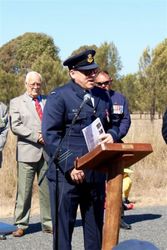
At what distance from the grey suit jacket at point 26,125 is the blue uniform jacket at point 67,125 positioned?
93.7 inches

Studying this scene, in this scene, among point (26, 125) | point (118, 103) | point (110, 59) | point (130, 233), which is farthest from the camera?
point (110, 59)

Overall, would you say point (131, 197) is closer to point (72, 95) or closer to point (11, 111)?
point (11, 111)

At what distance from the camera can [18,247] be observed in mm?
6441

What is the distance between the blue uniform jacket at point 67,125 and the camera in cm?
441

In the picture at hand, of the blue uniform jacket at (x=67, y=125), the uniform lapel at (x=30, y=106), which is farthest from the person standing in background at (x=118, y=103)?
the blue uniform jacket at (x=67, y=125)

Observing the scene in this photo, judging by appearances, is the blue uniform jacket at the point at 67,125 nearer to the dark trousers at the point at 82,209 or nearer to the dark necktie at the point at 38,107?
the dark trousers at the point at 82,209

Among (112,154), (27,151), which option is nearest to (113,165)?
(112,154)

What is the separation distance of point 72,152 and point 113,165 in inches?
20.2

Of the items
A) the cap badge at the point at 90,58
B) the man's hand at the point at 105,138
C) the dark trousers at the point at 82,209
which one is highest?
the cap badge at the point at 90,58

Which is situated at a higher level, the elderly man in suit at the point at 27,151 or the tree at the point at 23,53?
the tree at the point at 23,53

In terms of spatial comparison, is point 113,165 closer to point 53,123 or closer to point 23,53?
point 53,123

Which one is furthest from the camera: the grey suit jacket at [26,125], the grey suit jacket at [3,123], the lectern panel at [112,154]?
the grey suit jacket at [3,123]

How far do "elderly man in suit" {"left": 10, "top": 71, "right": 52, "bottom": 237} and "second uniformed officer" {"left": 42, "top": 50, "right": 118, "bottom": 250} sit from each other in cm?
237

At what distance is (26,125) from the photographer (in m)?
6.96
